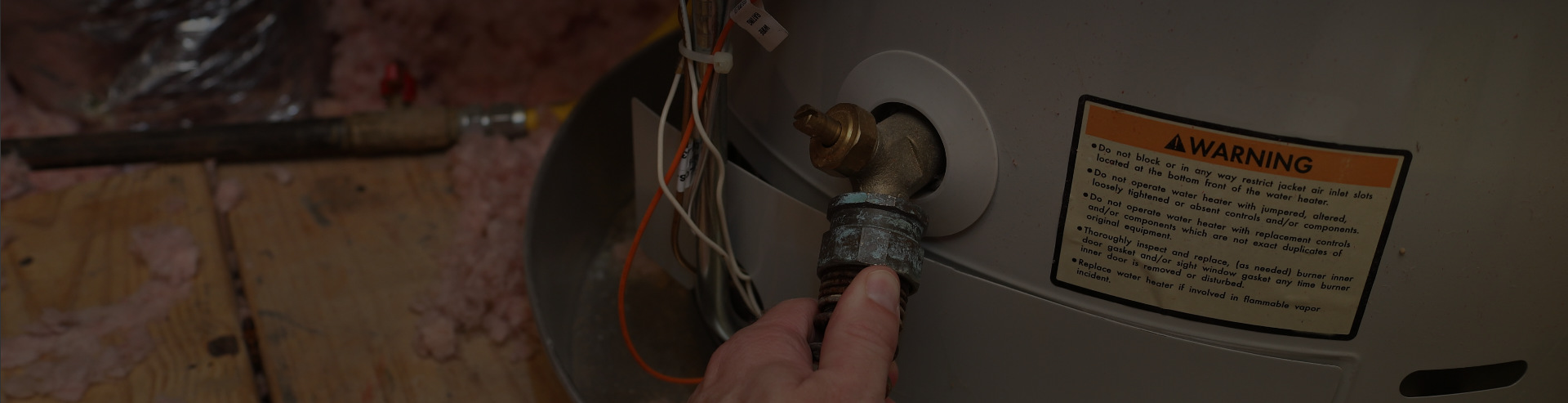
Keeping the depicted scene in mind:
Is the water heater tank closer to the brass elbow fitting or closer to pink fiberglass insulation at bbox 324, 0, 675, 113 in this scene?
the brass elbow fitting

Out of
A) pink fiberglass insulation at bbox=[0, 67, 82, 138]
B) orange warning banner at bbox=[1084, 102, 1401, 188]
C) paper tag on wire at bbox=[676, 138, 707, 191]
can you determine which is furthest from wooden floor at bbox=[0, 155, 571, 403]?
orange warning banner at bbox=[1084, 102, 1401, 188]

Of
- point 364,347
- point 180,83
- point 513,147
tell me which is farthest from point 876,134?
point 180,83

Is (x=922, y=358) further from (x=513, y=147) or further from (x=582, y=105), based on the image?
(x=513, y=147)

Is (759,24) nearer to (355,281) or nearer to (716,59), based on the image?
→ (716,59)

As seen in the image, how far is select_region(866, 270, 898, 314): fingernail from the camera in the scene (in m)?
0.43

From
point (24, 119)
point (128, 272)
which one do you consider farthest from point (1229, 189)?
point (24, 119)

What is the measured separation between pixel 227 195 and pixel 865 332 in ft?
2.46

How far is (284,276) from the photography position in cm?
81

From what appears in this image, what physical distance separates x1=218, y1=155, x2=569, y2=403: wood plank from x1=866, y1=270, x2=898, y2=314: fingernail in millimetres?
360

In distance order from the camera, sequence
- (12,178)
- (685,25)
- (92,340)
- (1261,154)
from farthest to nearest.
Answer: (12,178) → (92,340) → (685,25) → (1261,154)

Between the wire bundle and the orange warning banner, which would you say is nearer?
the orange warning banner

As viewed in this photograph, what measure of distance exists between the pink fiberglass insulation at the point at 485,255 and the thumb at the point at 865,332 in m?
0.40

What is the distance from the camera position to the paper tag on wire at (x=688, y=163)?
1.78 feet

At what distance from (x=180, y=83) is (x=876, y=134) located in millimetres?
953
